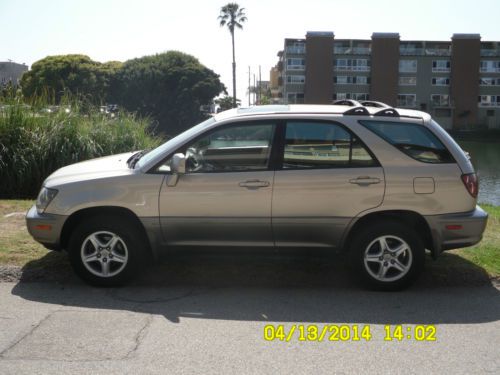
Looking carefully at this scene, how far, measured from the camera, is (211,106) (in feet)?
223

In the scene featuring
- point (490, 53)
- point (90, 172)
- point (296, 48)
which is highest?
point (296, 48)

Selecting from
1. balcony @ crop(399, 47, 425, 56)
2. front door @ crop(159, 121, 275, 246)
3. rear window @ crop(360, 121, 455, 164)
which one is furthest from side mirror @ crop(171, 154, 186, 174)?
balcony @ crop(399, 47, 425, 56)

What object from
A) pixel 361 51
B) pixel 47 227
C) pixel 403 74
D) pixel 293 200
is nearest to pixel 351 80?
pixel 361 51

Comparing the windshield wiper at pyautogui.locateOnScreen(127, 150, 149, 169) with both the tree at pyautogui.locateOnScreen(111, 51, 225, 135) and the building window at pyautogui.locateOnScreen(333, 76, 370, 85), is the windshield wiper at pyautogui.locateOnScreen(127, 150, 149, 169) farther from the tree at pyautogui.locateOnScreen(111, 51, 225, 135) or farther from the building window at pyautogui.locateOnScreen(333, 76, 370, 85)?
the building window at pyautogui.locateOnScreen(333, 76, 370, 85)

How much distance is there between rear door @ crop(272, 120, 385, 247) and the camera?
A: 526 cm

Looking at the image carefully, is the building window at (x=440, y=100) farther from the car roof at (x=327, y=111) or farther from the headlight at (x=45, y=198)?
A: the headlight at (x=45, y=198)

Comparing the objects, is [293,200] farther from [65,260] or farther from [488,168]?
[488,168]

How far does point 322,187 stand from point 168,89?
61.8 metres

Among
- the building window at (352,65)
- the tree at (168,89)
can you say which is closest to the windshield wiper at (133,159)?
the tree at (168,89)

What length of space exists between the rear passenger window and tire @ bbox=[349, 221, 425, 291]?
0.64m

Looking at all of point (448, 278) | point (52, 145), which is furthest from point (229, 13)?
point (448, 278)

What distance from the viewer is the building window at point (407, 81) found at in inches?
3369

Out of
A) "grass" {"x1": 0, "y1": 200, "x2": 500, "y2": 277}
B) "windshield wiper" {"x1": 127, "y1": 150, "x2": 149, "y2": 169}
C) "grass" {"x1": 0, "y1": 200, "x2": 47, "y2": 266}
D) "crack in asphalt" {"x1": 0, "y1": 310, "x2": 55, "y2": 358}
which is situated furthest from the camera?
"grass" {"x1": 0, "y1": 200, "x2": 47, "y2": 266}

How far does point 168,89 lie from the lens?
6525 cm
